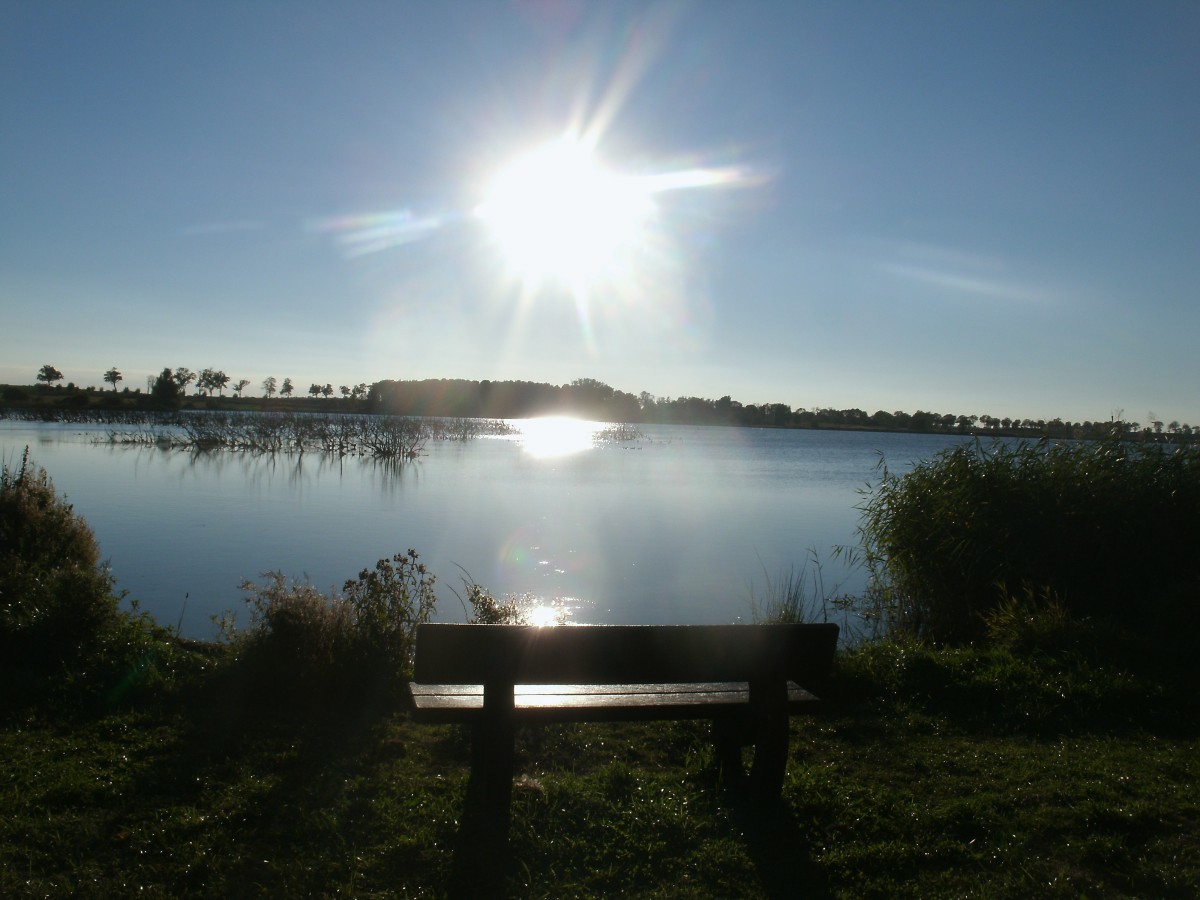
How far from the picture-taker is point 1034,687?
5938 mm

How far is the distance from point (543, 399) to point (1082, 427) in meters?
124

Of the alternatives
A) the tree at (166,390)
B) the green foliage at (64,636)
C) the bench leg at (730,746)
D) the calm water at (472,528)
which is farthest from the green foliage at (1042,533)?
Result: the tree at (166,390)

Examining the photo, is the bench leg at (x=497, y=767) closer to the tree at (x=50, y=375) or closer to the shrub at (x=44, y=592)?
the shrub at (x=44, y=592)

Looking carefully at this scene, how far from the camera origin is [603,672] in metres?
3.75

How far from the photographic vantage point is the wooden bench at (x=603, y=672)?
3646mm

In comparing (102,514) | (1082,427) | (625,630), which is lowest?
(102,514)

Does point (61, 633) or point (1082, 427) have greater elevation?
point (1082, 427)

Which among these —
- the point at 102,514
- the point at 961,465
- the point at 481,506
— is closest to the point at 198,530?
the point at 102,514

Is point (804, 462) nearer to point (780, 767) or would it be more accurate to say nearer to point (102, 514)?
point (102, 514)

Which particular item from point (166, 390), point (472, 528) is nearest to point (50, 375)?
point (166, 390)

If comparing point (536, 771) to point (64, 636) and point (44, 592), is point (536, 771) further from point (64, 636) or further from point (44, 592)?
point (44, 592)

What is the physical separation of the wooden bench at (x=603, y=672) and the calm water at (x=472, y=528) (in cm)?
531

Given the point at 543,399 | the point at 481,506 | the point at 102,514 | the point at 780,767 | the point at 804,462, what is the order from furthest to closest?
the point at 543,399
the point at 804,462
the point at 481,506
the point at 102,514
the point at 780,767

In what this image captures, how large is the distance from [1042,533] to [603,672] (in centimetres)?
777
